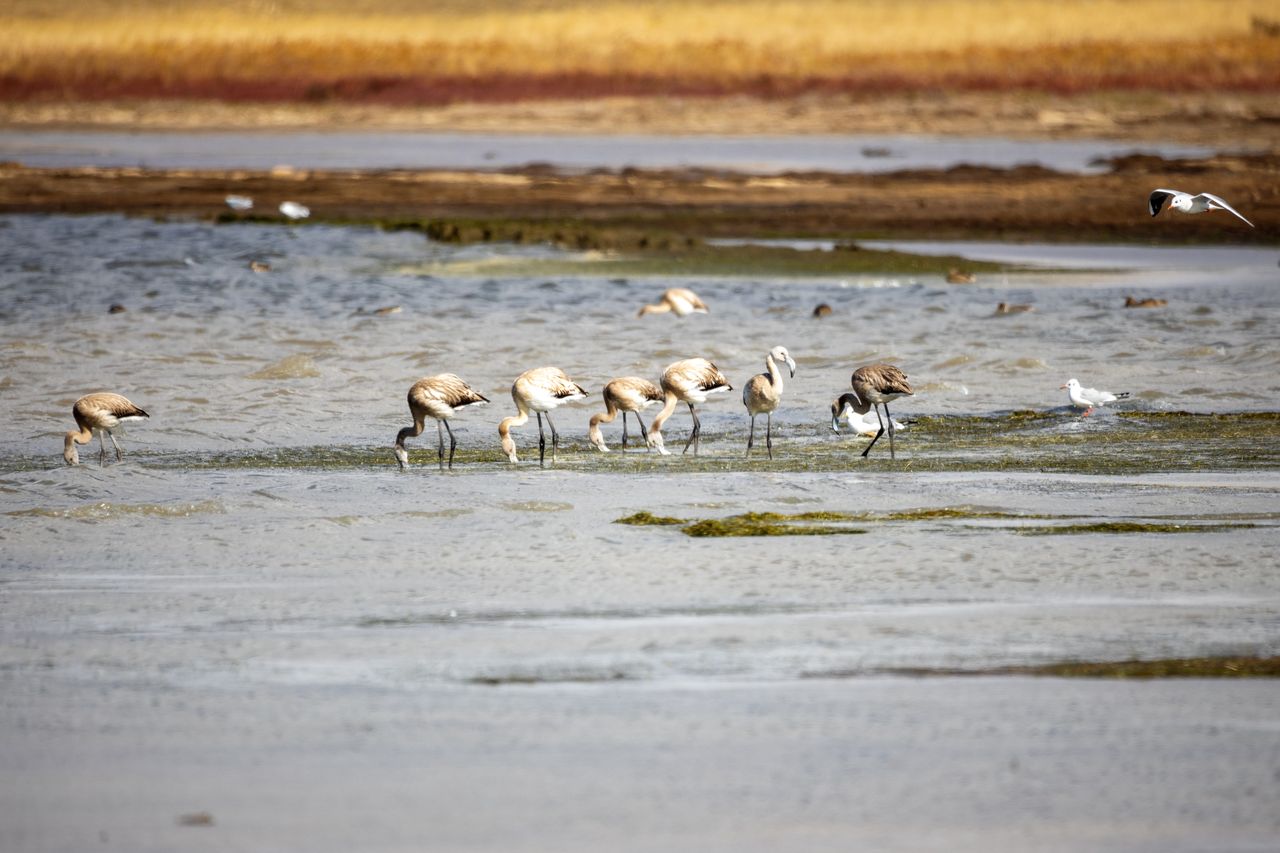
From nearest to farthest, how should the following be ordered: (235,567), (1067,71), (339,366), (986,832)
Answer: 1. (986,832)
2. (235,567)
3. (339,366)
4. (1067,71)

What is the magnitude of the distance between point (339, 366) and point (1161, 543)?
31.2ft

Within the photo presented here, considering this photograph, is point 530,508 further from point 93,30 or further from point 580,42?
point 93,30

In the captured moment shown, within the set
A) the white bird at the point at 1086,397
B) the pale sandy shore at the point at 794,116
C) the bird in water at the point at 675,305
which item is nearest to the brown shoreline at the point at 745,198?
the bird in water at the point at 675,305

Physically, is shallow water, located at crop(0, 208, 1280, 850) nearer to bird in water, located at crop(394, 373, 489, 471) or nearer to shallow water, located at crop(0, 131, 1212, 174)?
bird in water, located at crop(394, 373, 489, 471)

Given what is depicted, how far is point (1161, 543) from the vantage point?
30.3 feet

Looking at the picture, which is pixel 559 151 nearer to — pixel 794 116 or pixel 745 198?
pixel 794 116

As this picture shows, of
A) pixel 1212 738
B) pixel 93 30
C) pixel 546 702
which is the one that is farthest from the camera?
pixel 93 30

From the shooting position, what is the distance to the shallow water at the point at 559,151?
4647 cm

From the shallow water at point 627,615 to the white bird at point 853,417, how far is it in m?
0.15

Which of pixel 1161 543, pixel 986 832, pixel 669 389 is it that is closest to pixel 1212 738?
pixel 986 832

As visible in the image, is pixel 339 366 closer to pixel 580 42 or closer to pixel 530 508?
pixel 530 508

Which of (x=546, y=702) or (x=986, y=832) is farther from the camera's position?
(x=546, y=702)

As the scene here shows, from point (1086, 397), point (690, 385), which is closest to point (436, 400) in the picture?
point (690, 385)

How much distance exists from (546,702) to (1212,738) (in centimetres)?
242
